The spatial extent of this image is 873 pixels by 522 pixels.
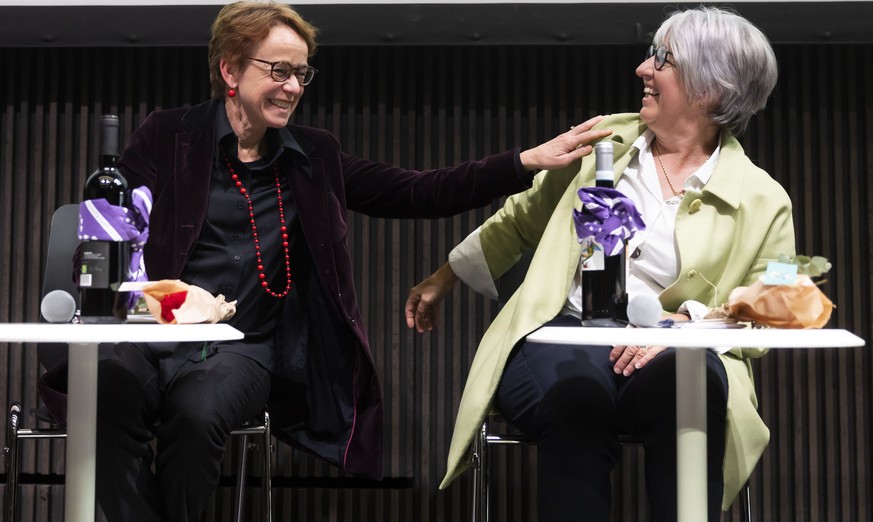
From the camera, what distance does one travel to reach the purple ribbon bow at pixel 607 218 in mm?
2227

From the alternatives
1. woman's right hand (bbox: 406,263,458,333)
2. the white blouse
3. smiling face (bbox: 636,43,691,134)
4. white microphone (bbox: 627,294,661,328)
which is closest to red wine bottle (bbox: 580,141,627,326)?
white microphone (bbox: 627,294,661,328)

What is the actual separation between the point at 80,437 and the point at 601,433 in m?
1.14

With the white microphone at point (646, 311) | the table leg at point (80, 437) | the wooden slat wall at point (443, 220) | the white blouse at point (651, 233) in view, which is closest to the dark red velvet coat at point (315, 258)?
the white blouse at point (651, 233)

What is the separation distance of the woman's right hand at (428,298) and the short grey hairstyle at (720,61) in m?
0.88

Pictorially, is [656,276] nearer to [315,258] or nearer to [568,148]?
[568,148]

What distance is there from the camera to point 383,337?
4.39 metres

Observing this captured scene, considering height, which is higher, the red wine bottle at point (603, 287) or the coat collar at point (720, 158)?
the coat collar at point (720, 158)

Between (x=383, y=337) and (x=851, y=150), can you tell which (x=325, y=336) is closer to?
(x=383, y=337)

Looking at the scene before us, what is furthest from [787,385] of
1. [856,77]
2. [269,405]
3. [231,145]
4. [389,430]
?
[231,145]

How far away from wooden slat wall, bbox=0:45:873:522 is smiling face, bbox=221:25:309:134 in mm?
1449

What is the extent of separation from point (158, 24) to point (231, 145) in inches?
53.3

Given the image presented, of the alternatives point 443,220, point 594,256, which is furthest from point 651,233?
point 443,220

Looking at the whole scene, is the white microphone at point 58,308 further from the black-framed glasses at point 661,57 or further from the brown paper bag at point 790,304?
the black-framed glasses at point 661,57

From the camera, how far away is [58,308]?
2.19 metres
